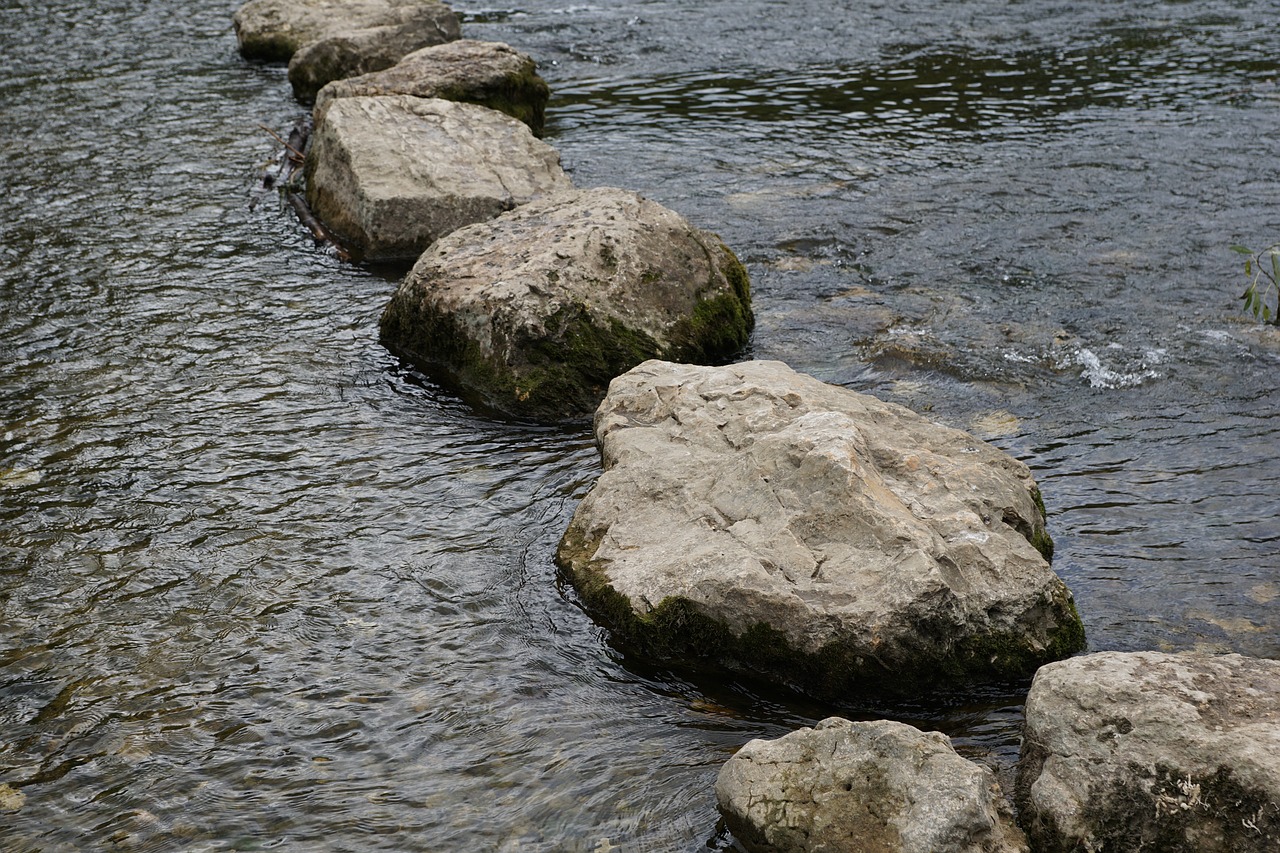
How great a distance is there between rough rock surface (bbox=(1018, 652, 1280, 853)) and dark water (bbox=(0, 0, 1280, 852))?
597 millimetres

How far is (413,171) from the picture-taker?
1173cm

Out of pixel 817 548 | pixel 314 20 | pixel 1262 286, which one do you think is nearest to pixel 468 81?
pixel 314 20

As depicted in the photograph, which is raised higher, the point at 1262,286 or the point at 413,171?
the point at 413,171

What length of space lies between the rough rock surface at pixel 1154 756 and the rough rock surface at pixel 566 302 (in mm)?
4514

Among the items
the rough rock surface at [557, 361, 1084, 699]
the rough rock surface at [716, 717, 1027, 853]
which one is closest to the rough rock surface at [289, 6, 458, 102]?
the rough rock surface at [557, 361, 1084, 699]

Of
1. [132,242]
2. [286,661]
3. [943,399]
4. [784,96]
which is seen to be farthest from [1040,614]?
[784,96]

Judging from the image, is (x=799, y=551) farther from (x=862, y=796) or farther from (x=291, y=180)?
(x=291, y=180)

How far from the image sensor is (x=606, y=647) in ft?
20.8

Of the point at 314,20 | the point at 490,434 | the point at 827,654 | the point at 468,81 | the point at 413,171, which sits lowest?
the point at 490,434

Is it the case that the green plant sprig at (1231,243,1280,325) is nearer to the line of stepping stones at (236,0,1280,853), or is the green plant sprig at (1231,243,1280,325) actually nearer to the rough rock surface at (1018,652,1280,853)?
the line of stepping stones at (236,0,1280,853)

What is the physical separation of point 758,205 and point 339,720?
27.1ft

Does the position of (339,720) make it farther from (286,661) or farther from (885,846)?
(885,846)

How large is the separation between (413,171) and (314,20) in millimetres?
9131

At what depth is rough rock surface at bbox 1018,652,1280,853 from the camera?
4473 mm
